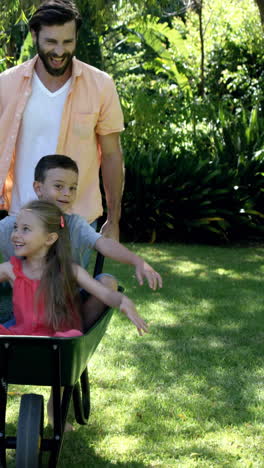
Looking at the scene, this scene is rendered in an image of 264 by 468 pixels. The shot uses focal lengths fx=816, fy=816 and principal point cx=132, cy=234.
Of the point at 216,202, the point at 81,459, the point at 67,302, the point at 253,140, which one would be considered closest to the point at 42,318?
the point at 67,302

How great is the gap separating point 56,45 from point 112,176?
0.73 metres

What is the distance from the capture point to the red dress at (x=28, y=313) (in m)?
3.17

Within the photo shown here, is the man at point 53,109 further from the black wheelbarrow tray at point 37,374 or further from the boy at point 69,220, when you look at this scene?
the black wheelbarrow tray at point 37,374

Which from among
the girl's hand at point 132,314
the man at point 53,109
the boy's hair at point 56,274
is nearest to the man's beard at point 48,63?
the man at point 53,109

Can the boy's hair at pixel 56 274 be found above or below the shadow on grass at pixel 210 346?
above

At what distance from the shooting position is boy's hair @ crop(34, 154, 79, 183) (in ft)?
11.3

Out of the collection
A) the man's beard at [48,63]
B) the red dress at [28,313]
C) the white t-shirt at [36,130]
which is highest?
the man's beard at [48,63]

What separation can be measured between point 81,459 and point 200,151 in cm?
729

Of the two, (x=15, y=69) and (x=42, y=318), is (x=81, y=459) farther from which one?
(x=15, y=69)

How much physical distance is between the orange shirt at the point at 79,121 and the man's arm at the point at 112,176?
5 cm

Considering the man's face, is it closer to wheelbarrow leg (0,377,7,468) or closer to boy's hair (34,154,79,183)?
boy's hair (34,154,79,183)

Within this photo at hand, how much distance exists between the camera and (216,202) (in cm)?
973

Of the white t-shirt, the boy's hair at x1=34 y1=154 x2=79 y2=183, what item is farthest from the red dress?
the white t-shirt

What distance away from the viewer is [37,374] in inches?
113
